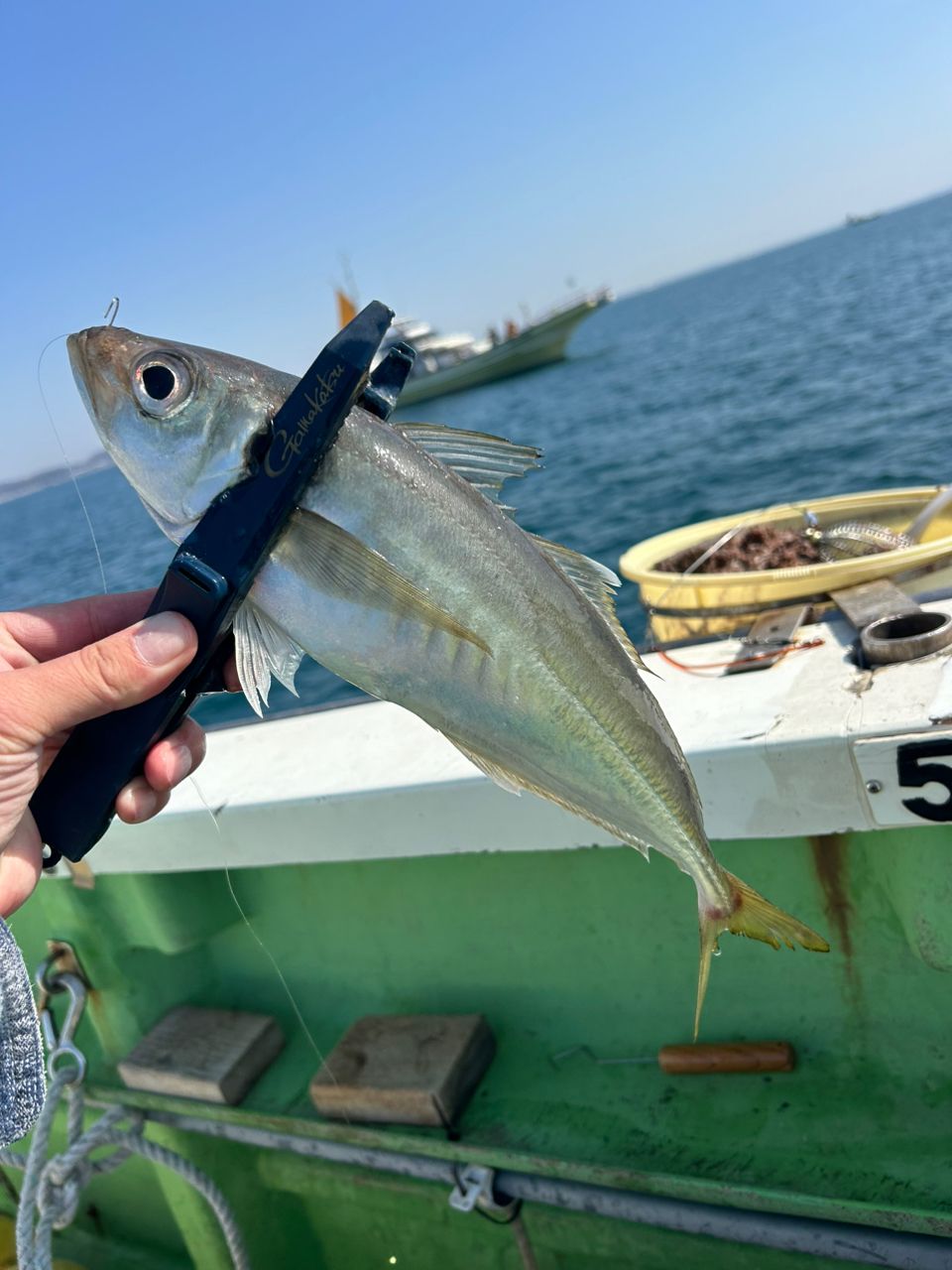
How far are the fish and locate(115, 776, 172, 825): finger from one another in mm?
401

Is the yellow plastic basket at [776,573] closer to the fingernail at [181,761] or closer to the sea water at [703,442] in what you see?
the sea water at [703,442]

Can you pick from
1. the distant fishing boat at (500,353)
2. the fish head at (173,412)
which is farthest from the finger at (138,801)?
the distant fishing boat at (500,353)

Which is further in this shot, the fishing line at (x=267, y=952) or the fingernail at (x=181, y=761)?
the fishing line at (x=267, y=952)

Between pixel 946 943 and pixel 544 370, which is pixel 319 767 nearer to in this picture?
pixel 946 943

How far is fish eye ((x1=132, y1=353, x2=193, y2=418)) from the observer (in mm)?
1493

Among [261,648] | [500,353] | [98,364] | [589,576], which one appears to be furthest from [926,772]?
[500,353]

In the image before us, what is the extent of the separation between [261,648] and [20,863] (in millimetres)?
644

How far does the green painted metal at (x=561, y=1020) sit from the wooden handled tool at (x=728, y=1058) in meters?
0.05

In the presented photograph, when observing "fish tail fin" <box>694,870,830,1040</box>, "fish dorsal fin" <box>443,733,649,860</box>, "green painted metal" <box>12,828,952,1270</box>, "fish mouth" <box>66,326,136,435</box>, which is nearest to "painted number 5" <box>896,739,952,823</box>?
"green painted metal" <box>12,828,952,1270</box>

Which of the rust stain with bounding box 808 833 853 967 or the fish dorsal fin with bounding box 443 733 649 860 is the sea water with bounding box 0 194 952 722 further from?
the rust stain with bounding box 808 833 853 967

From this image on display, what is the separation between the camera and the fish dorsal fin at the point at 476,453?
1607mm

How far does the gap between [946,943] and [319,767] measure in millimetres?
1790

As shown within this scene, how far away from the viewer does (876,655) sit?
2.52 metres

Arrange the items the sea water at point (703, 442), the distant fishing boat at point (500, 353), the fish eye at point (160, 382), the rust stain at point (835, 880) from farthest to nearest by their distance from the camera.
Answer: the distant fishing boat at point (500, 353) < the sea water at point (703, 442) < the rust stain at point (835, 880) < the fish eye at point (160, 382)
